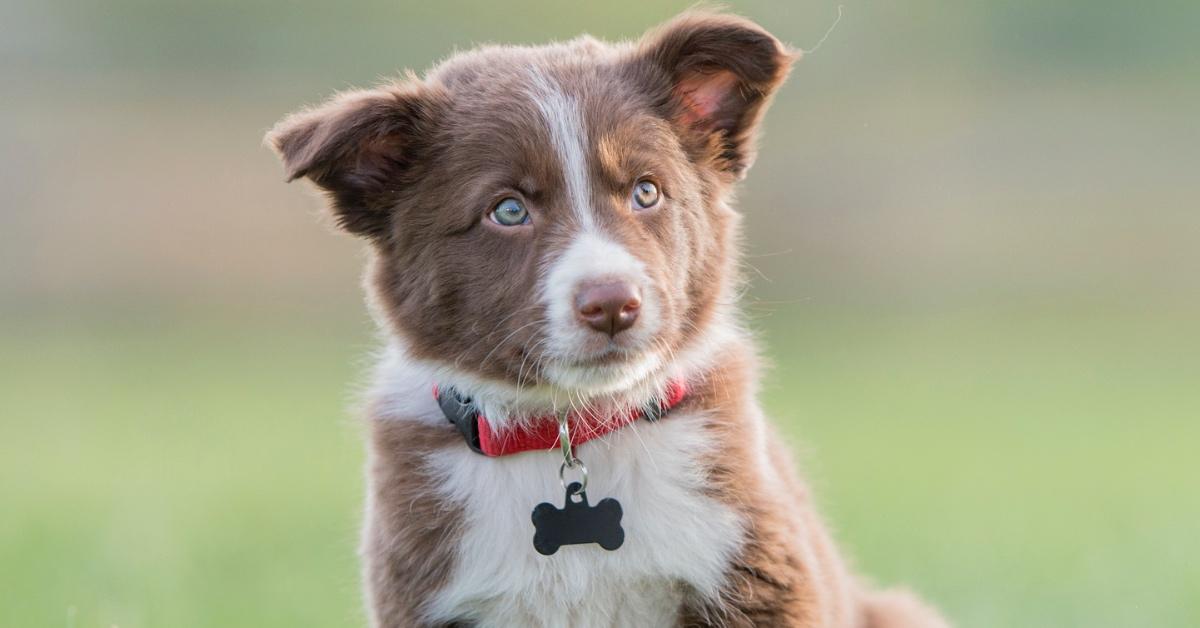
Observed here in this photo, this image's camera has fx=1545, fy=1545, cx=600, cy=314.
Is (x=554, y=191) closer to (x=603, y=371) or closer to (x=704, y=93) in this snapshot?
(x=603, y=371)

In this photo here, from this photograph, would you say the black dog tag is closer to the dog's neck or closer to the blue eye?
the dog's neck

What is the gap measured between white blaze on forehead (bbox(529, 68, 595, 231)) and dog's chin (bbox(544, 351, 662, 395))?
0.38 m

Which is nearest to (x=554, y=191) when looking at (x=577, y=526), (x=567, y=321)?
(x=567, y=321)

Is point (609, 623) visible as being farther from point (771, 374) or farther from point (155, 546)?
point (155, 546)

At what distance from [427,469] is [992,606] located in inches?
137

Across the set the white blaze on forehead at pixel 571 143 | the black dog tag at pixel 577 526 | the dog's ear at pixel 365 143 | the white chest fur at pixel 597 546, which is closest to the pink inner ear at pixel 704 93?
the white blaze on forehead at pixel 571 143

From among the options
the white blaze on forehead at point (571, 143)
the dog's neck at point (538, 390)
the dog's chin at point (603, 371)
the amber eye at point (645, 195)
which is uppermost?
the white blaze on forehead at point (571, 143)

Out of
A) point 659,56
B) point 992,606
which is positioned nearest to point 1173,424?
point 992,606

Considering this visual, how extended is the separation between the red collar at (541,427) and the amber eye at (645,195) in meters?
0.58

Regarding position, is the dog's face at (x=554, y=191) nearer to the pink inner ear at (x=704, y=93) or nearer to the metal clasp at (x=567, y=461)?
the pink inner ear at (x=704, y=93)

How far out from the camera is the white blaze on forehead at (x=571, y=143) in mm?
4504

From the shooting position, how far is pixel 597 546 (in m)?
4.52

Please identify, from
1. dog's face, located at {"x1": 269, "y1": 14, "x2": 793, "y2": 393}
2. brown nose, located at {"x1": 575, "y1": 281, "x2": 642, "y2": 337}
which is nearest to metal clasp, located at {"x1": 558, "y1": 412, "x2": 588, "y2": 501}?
dog's face, located at {"x1": 269, "y1": 14, "x2": 793, "y2": 393}

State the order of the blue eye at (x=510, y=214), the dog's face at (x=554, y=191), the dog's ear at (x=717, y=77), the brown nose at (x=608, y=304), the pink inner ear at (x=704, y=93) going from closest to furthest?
the brown nose at (x=608, y=304) → the dog's face at (x=554, y=191) → the blue eye at (x=510, y=214) → the dog's ear at (x=717, y=77) → the pink inner ear at (x=704, y=93)
